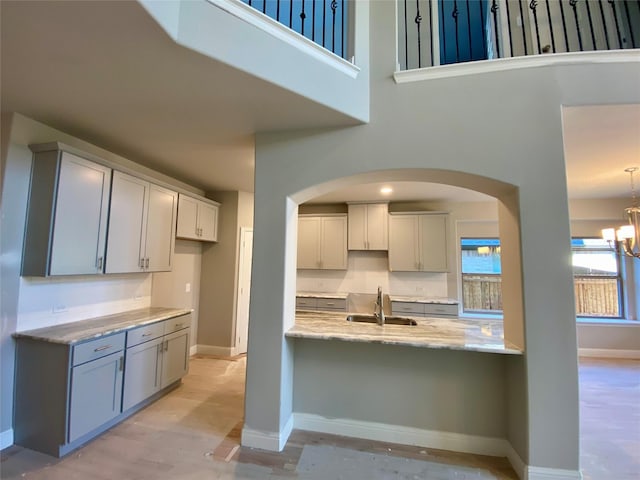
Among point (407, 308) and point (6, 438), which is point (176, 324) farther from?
point (407, 308)

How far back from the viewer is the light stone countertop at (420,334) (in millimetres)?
2186

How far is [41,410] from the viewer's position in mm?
2213

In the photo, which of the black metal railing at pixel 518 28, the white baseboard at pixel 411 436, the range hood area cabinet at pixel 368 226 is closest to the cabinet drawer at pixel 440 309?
the range hood area cabinet at pixel 368 226

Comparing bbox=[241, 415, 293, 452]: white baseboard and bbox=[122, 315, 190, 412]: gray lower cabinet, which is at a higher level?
bbox=[122, 315, 190, 412]: gray lower cabinet

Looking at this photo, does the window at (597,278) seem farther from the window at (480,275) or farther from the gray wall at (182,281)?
the gray wall at (182,281)

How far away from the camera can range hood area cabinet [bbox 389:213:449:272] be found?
16.0 ft

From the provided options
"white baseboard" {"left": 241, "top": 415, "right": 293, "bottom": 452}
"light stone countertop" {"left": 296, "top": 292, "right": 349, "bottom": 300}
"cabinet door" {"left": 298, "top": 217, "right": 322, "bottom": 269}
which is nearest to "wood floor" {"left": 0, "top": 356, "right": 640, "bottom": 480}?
"white baseboard" {"left": 241, "top": 415, "right": 293, "bottom": 452}

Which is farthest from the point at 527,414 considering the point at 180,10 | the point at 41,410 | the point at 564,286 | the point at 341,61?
the point at 41,410

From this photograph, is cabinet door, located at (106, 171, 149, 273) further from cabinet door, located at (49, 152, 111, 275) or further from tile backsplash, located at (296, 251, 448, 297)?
tile backsplash, located at (296, 251, 448, 297)

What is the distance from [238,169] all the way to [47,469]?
10.1ft

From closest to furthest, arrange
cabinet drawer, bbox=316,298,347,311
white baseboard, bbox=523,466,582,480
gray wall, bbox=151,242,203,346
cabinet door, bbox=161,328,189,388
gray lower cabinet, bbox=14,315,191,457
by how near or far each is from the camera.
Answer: white baseboard, bbox=523,466,582,480, gray lower cabinet, bbox=14,315,191,457, cabinet door, bbox=161,328,189,388, gray wall, bbox=151,242,203,346, cabinet drawer, bbox=316,298,347,311

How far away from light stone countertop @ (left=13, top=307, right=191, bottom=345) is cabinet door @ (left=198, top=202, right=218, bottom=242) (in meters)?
1.26

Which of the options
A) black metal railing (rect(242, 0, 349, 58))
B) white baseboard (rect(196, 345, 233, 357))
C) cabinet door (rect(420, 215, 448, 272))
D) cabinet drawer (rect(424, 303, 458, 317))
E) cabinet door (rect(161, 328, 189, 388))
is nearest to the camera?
black metal railing (rect(242, 0, 349, 58))

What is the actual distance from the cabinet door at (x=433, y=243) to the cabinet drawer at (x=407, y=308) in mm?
630
